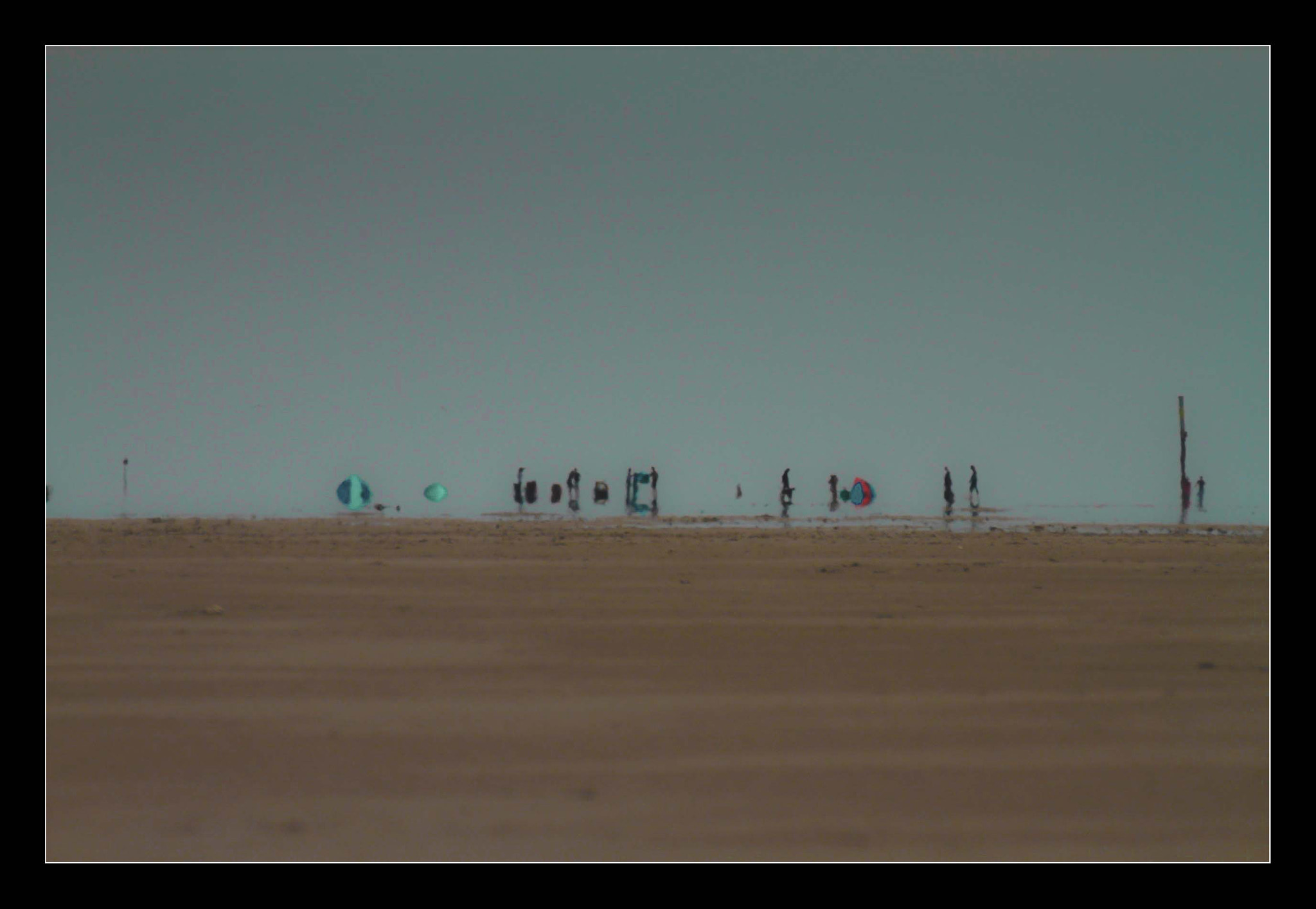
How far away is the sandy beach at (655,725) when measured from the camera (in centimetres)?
451

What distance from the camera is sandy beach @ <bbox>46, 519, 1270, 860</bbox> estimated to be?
4508 millimetres

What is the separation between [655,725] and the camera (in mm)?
5988

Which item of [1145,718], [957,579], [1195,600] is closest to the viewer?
[1145,718]

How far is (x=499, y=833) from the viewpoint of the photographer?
449cm

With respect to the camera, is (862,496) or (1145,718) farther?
(862,496)

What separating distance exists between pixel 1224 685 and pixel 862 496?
136 feet

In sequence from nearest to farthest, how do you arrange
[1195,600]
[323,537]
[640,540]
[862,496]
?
[1195,600]
[640,540]
[323,537]
[862,496]
